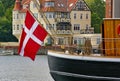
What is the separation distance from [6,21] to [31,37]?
8676cm

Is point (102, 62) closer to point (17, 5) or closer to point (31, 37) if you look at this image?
point (31, 37)

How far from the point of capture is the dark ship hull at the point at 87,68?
869 inches

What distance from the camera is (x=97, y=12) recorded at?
354ft

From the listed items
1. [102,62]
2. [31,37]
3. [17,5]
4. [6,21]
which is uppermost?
[17,5]

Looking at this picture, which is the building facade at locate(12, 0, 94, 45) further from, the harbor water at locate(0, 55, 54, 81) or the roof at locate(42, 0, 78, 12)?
the harbor water at locate(0, 55, 54, 81)

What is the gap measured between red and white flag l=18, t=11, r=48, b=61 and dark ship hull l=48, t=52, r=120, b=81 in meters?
1.42

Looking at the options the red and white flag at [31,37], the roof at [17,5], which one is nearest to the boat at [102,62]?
the red and white flag at [31,37]

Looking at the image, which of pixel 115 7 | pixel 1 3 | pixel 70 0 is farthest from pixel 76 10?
pixel 115 7

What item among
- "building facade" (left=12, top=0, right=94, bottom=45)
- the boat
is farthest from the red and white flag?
"building facade" (left=12, top=0, right=94, bottom=45)

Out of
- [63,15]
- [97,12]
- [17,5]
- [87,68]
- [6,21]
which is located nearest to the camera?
[87,68]

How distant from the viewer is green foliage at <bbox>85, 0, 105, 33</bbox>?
337 ft

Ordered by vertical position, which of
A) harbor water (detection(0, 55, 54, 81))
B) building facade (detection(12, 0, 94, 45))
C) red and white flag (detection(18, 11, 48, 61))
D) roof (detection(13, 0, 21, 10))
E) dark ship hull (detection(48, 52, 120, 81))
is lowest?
harbor water (detection(0, 55, 54, 81))

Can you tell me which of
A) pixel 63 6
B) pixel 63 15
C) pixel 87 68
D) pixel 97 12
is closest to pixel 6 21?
pixel 63 15

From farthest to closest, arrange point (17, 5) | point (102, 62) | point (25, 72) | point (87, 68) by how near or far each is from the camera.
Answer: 1. point (17, 5)
2. point (25, 72)
3. point (87, 68)
4. point (102, 62)
